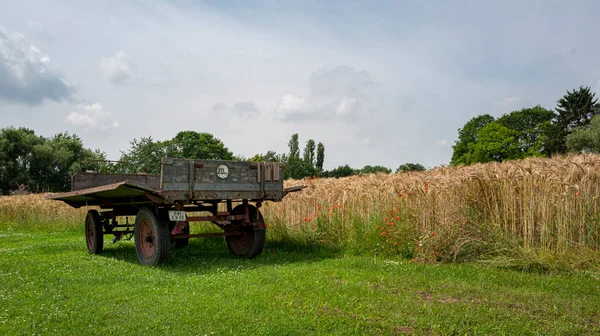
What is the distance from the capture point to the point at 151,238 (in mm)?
8562

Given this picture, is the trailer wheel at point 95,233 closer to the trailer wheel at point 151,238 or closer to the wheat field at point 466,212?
the trailer wheel at point 151,238

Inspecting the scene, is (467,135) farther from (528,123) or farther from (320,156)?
(320,156)

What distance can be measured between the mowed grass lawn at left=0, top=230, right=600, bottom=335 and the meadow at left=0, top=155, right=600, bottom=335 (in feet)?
0.07

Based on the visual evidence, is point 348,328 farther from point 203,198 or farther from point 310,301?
point 203,198

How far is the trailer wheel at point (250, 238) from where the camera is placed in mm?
8953

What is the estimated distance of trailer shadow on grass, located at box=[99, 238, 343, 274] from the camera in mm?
8195

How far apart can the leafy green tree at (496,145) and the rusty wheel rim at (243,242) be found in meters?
52.4

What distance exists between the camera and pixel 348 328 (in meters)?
4.44

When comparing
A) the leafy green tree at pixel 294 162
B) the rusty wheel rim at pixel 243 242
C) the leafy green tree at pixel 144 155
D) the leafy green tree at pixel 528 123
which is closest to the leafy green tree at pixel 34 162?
the leafy green tree at pixel 144 155

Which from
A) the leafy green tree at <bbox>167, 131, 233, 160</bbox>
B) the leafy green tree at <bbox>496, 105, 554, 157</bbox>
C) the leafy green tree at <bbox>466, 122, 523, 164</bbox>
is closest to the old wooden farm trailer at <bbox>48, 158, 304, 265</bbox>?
the leafy green tree at <bbox>167, 131, 233, 160</bbox>

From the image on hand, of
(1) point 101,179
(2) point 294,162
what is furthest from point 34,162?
(1) point 101,179

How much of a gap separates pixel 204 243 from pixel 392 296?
742 centimetres

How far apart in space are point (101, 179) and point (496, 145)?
2082 inches

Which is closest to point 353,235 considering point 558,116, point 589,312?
point 589,312
